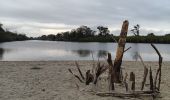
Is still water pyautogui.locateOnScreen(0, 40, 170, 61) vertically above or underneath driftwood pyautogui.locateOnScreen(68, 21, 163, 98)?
underneath

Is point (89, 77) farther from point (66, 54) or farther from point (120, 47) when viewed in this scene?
point (66, 54)

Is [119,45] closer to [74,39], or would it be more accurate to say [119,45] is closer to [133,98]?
[133,98]

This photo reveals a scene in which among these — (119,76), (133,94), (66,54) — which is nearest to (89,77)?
(119,76)

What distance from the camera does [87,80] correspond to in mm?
11180

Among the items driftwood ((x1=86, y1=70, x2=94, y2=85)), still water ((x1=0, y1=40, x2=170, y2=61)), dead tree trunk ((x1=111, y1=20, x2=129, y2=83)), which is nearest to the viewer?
driftwood ((x1=86, y1=70, x2=94, y2=85))

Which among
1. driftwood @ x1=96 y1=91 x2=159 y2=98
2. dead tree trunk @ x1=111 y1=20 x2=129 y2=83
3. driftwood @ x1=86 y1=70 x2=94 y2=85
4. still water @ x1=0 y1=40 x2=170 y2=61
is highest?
dead tree trunk @ x1=111 y1=20 x2=129 y2=83

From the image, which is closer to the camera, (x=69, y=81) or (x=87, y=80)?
(x=87, y=80)

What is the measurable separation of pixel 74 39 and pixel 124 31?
128928mm

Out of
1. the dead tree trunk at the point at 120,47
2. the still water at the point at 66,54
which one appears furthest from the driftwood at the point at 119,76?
the still water at the point at 66,54

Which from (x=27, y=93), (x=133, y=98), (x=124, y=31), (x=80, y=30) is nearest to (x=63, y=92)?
(x=27, y=93)

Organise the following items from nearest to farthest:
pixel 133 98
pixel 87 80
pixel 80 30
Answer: pixel 133 98 < pixel 87 80 < pixel 80 30

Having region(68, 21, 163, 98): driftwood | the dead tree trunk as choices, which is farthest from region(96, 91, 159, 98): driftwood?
the dead tree trunk

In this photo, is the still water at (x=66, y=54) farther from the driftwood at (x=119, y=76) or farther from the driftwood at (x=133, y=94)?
the driftwood at (x=133, y=94)

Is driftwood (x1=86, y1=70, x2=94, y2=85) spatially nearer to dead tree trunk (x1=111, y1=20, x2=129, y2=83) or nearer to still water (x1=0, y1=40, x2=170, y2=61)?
dead tree trunk (x1=111, y1=20, x2=129, y2=83)
